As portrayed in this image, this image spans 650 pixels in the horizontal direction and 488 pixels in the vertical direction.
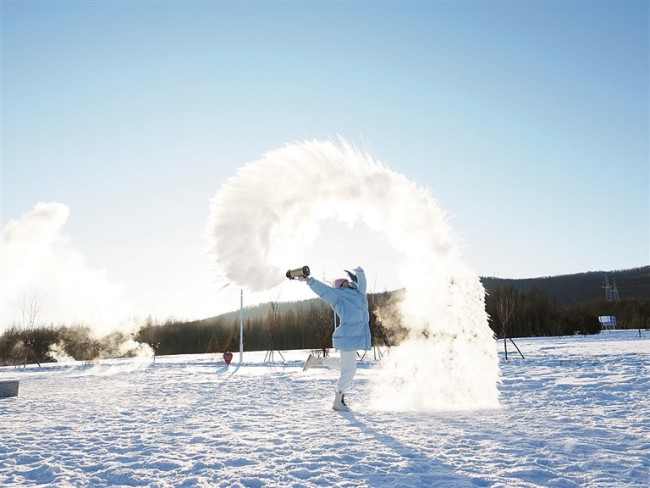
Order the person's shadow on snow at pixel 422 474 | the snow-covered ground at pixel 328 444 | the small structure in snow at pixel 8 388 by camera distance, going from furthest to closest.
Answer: the small structure in snow at pixel 8 388 → the snow-covered ground at pixel 328 444 → the person's shadow on snow at pixel 422 474

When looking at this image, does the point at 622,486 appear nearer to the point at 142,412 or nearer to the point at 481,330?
the point at 481,330

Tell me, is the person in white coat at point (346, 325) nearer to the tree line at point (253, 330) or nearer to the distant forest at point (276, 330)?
the distant forest at point (276, 330)

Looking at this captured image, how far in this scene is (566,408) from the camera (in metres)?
8.30

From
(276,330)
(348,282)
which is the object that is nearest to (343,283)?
(348,282)

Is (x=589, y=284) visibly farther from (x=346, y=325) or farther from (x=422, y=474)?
(x=422, y=474)

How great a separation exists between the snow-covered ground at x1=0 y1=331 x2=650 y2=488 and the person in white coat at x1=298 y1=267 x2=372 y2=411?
0.63 metres

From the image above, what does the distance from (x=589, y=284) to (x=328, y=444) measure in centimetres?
18722

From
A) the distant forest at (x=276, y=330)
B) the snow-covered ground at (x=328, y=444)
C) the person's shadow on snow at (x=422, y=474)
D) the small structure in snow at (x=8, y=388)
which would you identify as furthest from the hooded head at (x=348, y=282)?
the distant forest at (x=276, y=330)

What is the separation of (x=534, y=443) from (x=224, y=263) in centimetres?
705

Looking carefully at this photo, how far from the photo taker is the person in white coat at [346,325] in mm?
8836

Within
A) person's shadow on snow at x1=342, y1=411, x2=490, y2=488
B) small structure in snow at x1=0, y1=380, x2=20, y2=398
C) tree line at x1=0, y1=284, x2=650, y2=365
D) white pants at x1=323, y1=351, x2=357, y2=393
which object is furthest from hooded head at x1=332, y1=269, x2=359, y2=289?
tree line at x1=0, y1=284, x2=650, y2=365

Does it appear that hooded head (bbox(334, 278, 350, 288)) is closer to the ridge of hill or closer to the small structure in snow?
the small structure in snow

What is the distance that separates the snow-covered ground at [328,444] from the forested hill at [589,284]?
15188 cm

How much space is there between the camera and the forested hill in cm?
15950
